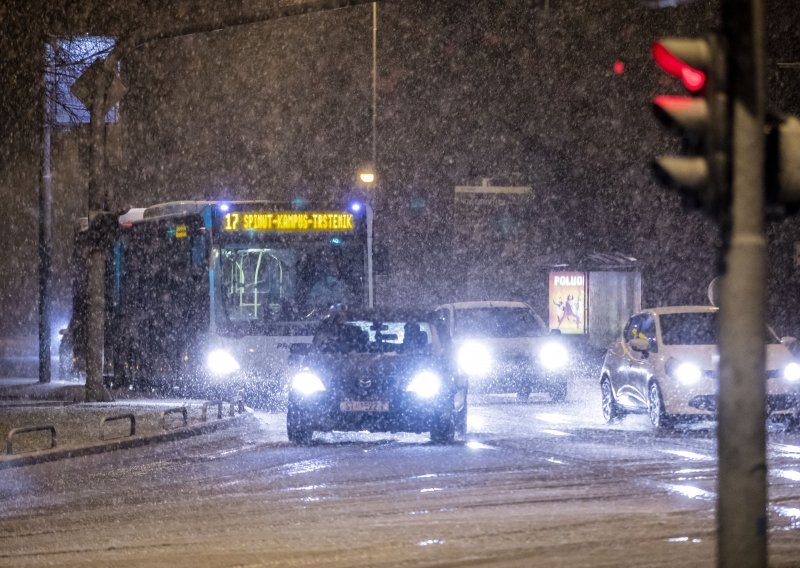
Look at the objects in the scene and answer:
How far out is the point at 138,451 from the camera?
1648 cm

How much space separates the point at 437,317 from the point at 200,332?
19.9 feet

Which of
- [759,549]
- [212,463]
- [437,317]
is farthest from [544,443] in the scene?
[759,549]

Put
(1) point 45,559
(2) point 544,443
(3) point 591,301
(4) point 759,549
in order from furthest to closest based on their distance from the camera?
(3) point 591,301 → (2) point 544,443 → (1) point 45,559 → (4) point 759,549

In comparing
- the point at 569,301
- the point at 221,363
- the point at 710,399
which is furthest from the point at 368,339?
the point at 569,301

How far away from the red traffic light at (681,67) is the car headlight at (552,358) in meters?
18.5

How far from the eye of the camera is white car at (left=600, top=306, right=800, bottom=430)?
58.9ft

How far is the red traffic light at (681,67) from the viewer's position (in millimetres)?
6203

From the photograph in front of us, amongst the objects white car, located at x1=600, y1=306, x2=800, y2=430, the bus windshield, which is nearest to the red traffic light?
white car, located at x1=600, y1=306, x2=800, y2=430

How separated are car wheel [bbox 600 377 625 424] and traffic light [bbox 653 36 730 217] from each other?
46.6ft

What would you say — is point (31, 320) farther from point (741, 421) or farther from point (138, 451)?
point (741, 421)

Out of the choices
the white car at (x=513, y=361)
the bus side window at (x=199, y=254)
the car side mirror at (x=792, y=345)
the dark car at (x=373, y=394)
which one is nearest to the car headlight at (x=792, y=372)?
the car side mirror at (x=792, y=345)

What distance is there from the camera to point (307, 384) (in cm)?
1652

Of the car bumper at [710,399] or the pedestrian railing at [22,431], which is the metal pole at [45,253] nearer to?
the pedestrian railing at [22,431]

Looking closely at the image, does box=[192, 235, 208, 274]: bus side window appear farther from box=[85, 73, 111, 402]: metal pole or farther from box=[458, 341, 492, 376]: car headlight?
box=[458, 341, 492, 376]: car headlight
